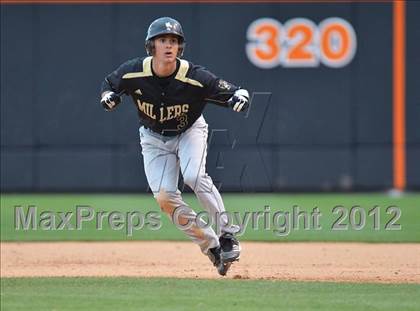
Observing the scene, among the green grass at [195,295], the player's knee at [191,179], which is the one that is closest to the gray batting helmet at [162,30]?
the player's knee at [191,179]

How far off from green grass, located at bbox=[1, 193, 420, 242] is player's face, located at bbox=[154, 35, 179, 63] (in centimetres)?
379

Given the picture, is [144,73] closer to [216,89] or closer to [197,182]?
[216,89]

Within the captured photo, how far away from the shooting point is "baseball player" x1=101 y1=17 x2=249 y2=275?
7.28 metres

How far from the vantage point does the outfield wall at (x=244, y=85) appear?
50.6 feet

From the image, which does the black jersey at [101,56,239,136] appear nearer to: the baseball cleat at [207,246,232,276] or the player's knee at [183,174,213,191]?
the player's knee at [183,174,213,191]

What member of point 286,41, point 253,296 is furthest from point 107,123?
point 253,296

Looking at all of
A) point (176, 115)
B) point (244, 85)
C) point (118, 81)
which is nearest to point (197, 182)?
point (176, 115)

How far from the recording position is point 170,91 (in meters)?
7.32

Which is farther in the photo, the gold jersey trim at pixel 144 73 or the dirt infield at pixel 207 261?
the dirt infield at pixel 207 261

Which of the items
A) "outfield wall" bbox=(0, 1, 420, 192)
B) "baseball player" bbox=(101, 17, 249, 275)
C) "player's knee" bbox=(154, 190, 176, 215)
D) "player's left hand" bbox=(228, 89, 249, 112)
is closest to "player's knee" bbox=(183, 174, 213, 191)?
"baseball player" bbox=(101, 17, 249, 275)

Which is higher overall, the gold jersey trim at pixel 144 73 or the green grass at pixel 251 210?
the gold jersey trim at pixel 144 73

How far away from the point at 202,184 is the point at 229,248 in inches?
22.0

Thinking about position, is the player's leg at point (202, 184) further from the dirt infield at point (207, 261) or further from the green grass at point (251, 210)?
the green grass at point (251, 210)

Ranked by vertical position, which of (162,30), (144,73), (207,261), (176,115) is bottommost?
(207,261)
